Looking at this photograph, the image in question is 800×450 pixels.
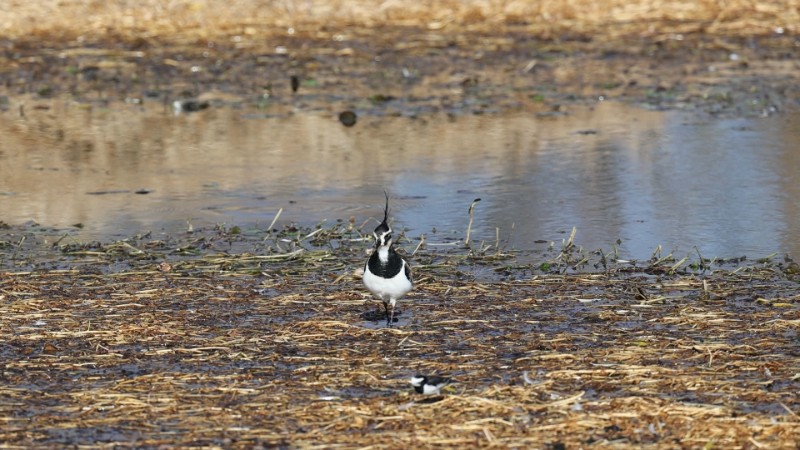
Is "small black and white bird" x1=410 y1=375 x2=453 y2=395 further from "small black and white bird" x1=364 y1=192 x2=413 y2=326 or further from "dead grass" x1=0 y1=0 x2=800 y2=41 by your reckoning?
"dead grass" x1=0 y1=0 x2=800 y2=41

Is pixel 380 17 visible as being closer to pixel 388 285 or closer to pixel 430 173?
pixel 430 173

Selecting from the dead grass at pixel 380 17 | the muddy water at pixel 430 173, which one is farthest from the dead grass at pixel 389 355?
the dead grass at pixel 380 17

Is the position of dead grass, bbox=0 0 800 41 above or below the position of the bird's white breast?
below

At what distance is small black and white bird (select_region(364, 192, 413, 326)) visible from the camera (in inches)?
280

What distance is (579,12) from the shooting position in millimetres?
20984

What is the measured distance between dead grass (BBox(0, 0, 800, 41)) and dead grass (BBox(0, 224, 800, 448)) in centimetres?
1163

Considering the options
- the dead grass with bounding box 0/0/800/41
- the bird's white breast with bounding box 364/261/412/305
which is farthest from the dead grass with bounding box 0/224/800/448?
the dead grass with bounding box 0/0/800/41

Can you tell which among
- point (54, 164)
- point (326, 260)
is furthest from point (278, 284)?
point (54, 164)

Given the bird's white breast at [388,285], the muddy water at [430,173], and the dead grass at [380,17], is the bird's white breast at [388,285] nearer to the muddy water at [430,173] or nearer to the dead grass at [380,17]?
the muddy water at [430,173]

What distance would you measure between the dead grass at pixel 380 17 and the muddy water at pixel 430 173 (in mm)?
5055

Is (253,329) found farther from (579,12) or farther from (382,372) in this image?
(579,12)

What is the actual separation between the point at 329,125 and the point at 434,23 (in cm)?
680

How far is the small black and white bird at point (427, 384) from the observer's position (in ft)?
19.1

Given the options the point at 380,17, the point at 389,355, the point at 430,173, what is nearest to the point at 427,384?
the point at 389,355
